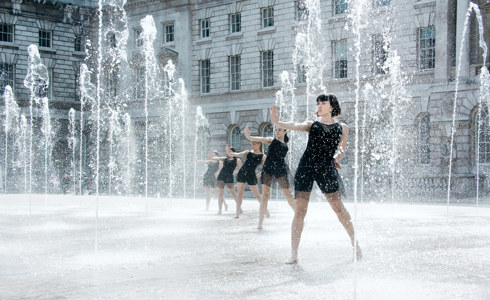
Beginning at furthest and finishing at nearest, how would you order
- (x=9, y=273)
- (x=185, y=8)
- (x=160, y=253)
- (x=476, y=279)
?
1. (x=185, y=8)
2. (x=160, y=253)
3. (x=9, y=273)
4. (x=476, y=279)

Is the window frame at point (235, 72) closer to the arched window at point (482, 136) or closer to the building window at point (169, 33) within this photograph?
the building window at point (169, 33)

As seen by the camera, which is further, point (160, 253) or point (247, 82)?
point (247, 82)

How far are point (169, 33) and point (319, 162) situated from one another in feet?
104

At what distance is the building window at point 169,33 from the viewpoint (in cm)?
3691

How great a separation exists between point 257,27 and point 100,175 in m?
15.1

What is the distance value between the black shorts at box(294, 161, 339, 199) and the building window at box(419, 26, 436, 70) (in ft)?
68.6

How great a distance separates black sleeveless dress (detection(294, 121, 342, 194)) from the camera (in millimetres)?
6609

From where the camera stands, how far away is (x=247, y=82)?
108ft

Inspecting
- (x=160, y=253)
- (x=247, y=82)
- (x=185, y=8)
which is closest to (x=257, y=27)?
(x=247, y=82)

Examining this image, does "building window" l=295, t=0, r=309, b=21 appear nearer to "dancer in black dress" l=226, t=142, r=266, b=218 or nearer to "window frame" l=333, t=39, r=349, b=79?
"window frame" l=333, t=39, r=349, b=79

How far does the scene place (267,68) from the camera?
32312 mm

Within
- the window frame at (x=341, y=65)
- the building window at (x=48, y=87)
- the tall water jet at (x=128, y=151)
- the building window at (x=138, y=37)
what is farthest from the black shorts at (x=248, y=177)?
the building window at (x=48, y=87)

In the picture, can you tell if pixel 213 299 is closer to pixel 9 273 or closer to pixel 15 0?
pixel 9 273

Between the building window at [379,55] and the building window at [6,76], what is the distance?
24.0 m
